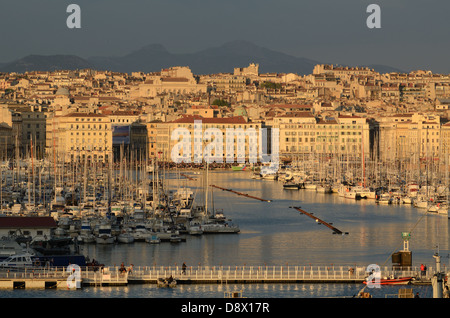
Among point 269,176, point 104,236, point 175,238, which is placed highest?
point 269,176

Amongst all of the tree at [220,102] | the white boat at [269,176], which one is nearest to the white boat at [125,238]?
the white boat at [269,176]

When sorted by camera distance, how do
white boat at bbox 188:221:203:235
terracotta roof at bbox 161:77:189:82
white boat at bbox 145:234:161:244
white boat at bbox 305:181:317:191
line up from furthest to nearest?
terracotta roof at bbox 161:77:189:82, white boat at bbox 305:181:317:191, white boat at bbox 188:221:203:235, white boat at bbox 145:234:161:244

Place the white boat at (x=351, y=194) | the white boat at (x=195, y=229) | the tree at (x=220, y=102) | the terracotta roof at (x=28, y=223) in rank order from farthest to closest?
the tree at (x=220, y=102) → the white boat at (x=351, y=194) → the white boat at (x=195, y=229) → the terracotta roof at (x=28, y=223)

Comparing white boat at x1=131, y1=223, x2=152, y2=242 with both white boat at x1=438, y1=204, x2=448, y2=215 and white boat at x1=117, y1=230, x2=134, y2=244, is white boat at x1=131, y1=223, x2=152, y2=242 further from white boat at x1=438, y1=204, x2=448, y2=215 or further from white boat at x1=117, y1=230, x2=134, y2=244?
white boat at x1=438, y1=204, x2=448, y2=215

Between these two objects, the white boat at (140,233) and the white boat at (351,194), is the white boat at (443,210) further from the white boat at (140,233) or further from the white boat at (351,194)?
the white boat at (140,233)

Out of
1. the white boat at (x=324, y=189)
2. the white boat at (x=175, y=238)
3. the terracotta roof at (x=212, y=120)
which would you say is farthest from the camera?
the terracotta roof at (x=212, y=120)

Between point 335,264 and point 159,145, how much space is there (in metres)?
44.9

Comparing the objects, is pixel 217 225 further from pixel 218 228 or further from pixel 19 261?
pixel 19 261

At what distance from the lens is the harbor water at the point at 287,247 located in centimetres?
1648

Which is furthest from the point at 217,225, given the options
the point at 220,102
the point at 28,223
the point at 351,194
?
the point at 220,102

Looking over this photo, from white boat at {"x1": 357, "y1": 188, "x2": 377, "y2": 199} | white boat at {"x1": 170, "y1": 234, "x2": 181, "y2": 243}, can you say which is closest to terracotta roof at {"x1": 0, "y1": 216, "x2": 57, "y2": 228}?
white boat at {"x1": 170, "y1": 234, "x2": 181, "y2": 243}

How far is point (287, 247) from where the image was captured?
78.0 feet

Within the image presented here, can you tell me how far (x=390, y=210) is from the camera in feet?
109

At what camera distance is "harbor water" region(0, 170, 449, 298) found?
16.5 metres
